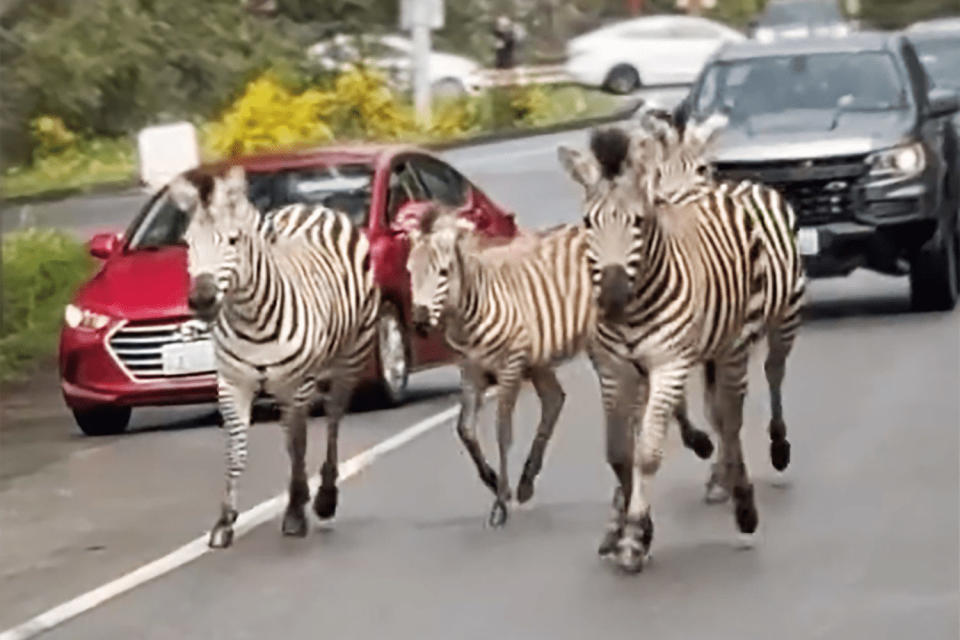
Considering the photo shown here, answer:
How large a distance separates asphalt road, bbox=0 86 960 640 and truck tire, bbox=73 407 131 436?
0.12m

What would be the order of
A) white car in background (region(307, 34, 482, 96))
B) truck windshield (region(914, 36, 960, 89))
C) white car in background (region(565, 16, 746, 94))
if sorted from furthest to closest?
white car in background (region(565, 16, 746, 94)) < white car in background (region(307, 34, 482, 96)) < truck windshield (region(914, 36, 960, 89))

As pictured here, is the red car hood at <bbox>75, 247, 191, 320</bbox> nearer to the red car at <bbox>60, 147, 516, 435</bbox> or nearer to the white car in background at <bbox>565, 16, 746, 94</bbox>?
the red car at <bbox>60, 147, 516, 435</bbox>

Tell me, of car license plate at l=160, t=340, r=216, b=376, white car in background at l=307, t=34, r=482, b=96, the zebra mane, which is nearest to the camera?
the zebra mane

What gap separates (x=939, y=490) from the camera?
14.6 m

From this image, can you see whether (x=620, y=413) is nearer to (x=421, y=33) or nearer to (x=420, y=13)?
(x=420, y=13)

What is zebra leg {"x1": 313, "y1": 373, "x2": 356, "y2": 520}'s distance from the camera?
14.3 meters

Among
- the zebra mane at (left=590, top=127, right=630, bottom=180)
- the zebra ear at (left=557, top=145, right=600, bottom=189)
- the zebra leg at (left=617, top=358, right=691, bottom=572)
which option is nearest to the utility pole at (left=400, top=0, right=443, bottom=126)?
the zebra leg at (left=617, top=358, right=691, bottom=572)

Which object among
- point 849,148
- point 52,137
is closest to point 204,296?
point 849,148

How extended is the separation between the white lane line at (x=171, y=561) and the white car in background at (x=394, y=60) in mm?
33253

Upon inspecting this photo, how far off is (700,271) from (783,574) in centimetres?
151

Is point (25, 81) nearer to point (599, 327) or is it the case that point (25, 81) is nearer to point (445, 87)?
point (599, 327)

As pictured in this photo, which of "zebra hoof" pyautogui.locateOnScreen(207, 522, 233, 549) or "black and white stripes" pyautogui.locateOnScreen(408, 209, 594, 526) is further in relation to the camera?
"black and white stripes" pyautogui.locateOnScreen(408, 209, 594, 526)

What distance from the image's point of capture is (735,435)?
13328mm

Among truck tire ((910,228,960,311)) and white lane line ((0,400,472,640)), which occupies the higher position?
white lane line ((0,400,472,640))
